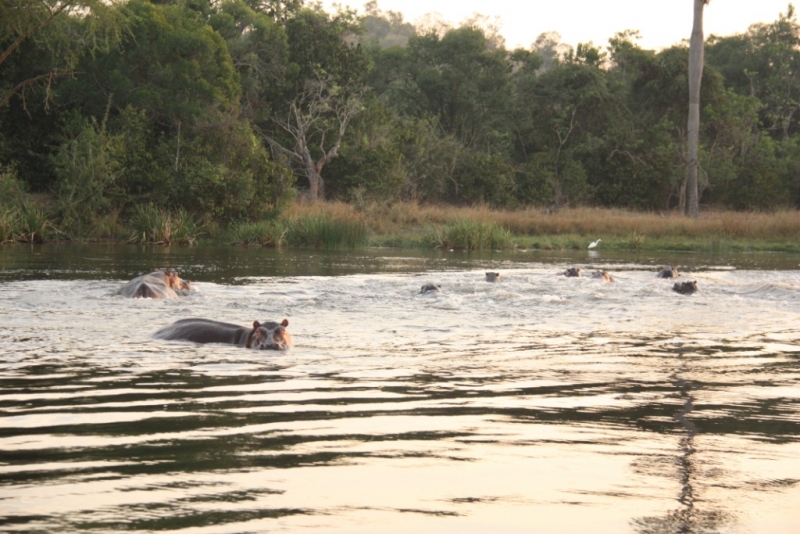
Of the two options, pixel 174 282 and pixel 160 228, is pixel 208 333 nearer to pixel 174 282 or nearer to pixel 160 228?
pixel 174 282

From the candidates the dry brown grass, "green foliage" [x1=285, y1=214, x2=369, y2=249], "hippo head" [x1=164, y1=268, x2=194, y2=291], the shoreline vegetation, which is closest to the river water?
"hippo head" [x1=164, y1=268, x2=194, y2=291]

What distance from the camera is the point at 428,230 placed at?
85.9 ft

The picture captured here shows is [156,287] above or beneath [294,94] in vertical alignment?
beneath

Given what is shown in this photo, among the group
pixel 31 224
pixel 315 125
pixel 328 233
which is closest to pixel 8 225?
pixel 31 224

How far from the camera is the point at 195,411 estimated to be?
456cm

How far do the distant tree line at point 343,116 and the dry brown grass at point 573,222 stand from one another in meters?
0.96

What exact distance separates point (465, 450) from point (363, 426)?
61 cm

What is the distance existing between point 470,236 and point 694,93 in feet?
37.4

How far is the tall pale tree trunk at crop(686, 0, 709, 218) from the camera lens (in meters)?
30.8

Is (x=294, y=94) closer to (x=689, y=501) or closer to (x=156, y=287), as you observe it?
(x=156, y=287)

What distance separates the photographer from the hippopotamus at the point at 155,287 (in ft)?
34.1

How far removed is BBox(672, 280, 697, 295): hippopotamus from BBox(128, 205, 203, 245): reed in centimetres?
1426

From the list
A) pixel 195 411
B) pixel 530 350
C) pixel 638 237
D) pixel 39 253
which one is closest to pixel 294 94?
pixel 638 237

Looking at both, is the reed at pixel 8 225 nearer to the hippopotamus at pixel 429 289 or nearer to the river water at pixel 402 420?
the river water at pixel 402 420
